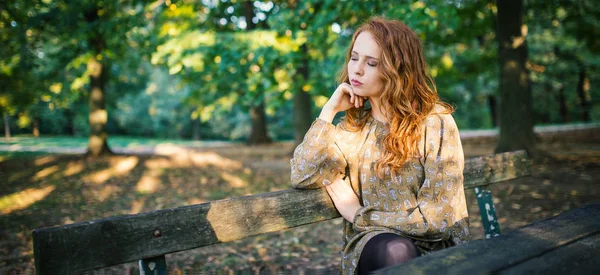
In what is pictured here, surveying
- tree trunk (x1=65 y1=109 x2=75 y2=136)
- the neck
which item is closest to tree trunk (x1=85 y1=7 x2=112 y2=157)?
the neck

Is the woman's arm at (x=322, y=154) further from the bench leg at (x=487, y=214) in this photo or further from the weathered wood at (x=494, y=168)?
the bench leg at (x=487, y=214)

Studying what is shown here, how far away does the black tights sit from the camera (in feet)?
6.50

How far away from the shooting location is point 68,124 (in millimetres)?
32125

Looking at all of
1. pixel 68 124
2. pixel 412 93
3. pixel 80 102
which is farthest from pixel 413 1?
pixel 68 124

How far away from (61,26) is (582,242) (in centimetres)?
1150

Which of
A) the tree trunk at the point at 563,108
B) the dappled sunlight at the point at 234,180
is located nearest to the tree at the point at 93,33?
the dappled sunlight at the point at 234,180

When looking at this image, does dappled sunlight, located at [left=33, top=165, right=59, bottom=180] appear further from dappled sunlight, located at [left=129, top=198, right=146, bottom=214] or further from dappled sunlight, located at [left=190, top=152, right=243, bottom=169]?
dappled sunlight, located at [left=129, top=198, right=146, bottom=214]

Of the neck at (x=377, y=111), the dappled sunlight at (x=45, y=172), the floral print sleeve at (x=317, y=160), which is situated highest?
the neck at (x=377, y=111)

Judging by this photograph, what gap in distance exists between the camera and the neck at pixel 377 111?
8.10 feet

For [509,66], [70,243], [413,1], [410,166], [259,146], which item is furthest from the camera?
[259,146]

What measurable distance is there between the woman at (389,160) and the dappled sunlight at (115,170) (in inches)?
342

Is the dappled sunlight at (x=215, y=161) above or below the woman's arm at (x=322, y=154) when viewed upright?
below

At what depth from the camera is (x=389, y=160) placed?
89.1 inches

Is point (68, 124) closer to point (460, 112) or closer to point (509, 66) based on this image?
point (460, 112)
